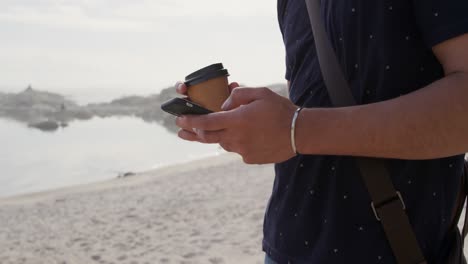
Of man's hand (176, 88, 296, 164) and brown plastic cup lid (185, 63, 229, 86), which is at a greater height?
brown plastic cup lid (185, 63, 229, 86)

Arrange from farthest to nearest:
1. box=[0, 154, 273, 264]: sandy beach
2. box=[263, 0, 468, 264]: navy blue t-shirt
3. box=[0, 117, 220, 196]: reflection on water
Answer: box=[0, 117, 220, 196]: reflection on water, box=[0, 154, 273, 264]: sandy beach, box=[263, 0, 468, 264]: navy blue t-shirt

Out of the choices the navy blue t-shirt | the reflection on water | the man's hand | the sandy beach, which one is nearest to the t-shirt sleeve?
the navy blue t-shirt

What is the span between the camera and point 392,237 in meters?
1.06

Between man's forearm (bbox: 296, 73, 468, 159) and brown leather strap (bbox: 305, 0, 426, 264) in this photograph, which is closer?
man's forearm (bbox: 296, 73, 468, 159)

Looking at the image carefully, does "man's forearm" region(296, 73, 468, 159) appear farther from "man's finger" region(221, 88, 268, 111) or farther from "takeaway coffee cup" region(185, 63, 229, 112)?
"takeaway coffee cup" region(185, 63, 229, 112)

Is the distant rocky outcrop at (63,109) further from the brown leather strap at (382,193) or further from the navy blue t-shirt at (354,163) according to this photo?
the brown leather strap at (382,193)

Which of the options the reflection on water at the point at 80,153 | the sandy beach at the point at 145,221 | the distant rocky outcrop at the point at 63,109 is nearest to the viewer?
the sandy beach at the point at 145,221

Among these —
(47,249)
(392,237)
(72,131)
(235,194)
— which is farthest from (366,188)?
(72,131)

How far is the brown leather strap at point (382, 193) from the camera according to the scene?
105cm

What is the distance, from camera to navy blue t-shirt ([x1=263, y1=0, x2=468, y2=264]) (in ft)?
3.37

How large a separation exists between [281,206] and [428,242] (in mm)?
348

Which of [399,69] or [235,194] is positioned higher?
[399,69]

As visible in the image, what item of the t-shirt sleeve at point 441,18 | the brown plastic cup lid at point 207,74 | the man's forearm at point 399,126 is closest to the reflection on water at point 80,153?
the brown plastic cup lid at point 207,74

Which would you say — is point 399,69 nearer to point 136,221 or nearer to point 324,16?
point 324,16
